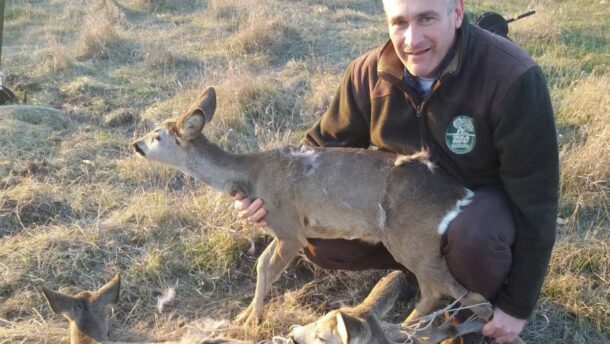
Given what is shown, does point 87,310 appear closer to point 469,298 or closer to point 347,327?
point 347,327

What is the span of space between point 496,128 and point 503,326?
102cm

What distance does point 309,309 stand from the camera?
3.98 m

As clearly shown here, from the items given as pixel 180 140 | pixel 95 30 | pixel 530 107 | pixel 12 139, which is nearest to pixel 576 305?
pixel 530 107

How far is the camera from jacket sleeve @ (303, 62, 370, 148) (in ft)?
12.6

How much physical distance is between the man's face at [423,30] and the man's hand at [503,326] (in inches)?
50.6

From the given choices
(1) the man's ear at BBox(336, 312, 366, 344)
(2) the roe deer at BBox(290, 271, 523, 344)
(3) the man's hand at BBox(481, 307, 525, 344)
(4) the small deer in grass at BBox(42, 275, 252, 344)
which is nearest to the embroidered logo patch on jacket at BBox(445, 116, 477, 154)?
(2) the roe deer at BBox(290, 271, 523, 344)

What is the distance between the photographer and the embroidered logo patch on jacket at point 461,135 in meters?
3.28

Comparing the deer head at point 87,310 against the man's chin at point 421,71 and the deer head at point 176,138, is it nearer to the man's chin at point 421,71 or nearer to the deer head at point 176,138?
the deer head at point 176,138

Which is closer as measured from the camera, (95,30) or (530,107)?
(530,107)

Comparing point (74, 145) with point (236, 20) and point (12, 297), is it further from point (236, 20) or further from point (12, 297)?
point (236, 20)

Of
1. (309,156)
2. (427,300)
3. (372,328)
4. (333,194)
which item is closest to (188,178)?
(309,156)

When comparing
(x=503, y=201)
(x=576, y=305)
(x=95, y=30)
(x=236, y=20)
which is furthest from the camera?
Answer: (x=236, y=20)

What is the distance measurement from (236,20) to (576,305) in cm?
792

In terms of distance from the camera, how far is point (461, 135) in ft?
10.9
